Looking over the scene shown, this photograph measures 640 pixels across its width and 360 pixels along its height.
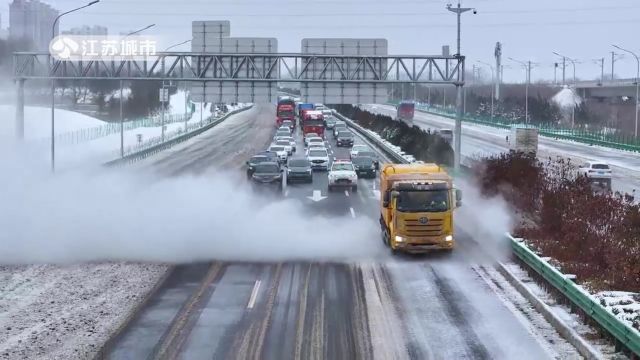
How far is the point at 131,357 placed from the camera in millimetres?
14945

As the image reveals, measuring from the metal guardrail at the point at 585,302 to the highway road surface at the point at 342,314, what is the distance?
2.56ft

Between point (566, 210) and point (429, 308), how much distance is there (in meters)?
10.2

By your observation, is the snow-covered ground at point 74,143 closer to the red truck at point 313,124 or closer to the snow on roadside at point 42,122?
the snow on roadside at point 42,122

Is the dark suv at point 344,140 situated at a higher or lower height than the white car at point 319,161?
higher

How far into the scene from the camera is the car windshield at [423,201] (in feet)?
83.8

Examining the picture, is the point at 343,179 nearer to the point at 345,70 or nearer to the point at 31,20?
the point at 345,70

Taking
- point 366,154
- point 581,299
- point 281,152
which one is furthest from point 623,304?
point 281,152

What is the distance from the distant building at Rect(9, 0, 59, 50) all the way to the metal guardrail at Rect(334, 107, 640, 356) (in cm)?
16904

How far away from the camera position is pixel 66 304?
18906 millimetres

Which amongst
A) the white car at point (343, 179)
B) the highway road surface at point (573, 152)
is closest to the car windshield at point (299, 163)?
the white car at point (343, 179)

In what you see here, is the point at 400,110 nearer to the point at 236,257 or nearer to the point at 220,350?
the point at 236,257

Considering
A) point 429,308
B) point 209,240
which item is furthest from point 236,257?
point 429,308

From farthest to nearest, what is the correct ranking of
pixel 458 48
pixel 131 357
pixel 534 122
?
pixel 534 122, pixel 458 48, pixel 131 357

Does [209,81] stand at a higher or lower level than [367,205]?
higher
